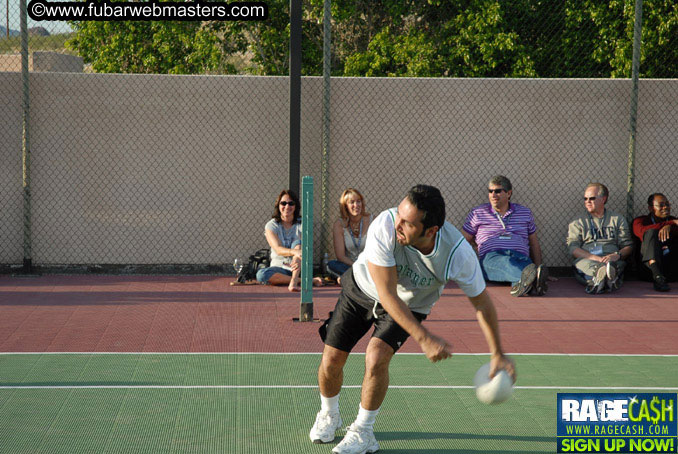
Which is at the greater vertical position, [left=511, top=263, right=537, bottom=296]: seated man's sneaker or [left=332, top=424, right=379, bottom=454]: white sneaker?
[left=511, top=263, right=537, bottom=296]: seated man's sneaker

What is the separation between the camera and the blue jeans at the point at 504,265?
1010 cm

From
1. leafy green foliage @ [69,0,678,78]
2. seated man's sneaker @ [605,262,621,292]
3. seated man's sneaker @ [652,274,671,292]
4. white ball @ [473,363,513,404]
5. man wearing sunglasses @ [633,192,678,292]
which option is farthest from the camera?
leafy green foliage @ [69,0,678,78]

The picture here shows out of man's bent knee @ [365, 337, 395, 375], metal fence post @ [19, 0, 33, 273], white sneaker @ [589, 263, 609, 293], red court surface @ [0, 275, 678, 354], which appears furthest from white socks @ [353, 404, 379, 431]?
metal fence post @ [19, 0, 33, 273]

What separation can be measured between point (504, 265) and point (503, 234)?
46cm

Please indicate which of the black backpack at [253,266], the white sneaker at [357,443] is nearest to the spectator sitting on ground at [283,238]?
the black backpack at [253,266]

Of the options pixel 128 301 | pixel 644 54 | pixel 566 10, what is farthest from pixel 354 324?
pixel 566 10

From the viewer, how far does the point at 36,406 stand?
18.4 ft

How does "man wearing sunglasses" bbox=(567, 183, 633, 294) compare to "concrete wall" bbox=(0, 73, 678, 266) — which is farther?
"concrete wall" bbox=(0, 73, 678, 266)

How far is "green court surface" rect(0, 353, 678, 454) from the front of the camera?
16.5 feet

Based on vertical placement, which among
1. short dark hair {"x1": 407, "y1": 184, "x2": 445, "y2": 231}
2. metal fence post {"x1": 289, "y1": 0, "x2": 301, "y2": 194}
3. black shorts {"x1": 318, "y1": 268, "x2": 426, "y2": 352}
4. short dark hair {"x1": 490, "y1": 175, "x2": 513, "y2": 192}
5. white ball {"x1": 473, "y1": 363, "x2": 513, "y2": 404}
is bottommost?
white ball {"x1": 473, "y1": 363, "x2": 513, "y2": 404}

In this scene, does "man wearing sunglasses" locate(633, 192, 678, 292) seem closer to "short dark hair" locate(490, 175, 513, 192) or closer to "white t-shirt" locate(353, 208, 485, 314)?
"short dark hair" locate(490, 175, 513, 192)

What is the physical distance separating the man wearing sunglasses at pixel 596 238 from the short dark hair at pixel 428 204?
6377 mm

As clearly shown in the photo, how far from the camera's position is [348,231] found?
1032cm

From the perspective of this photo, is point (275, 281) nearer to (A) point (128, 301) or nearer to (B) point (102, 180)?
(A) point (128, 301)
